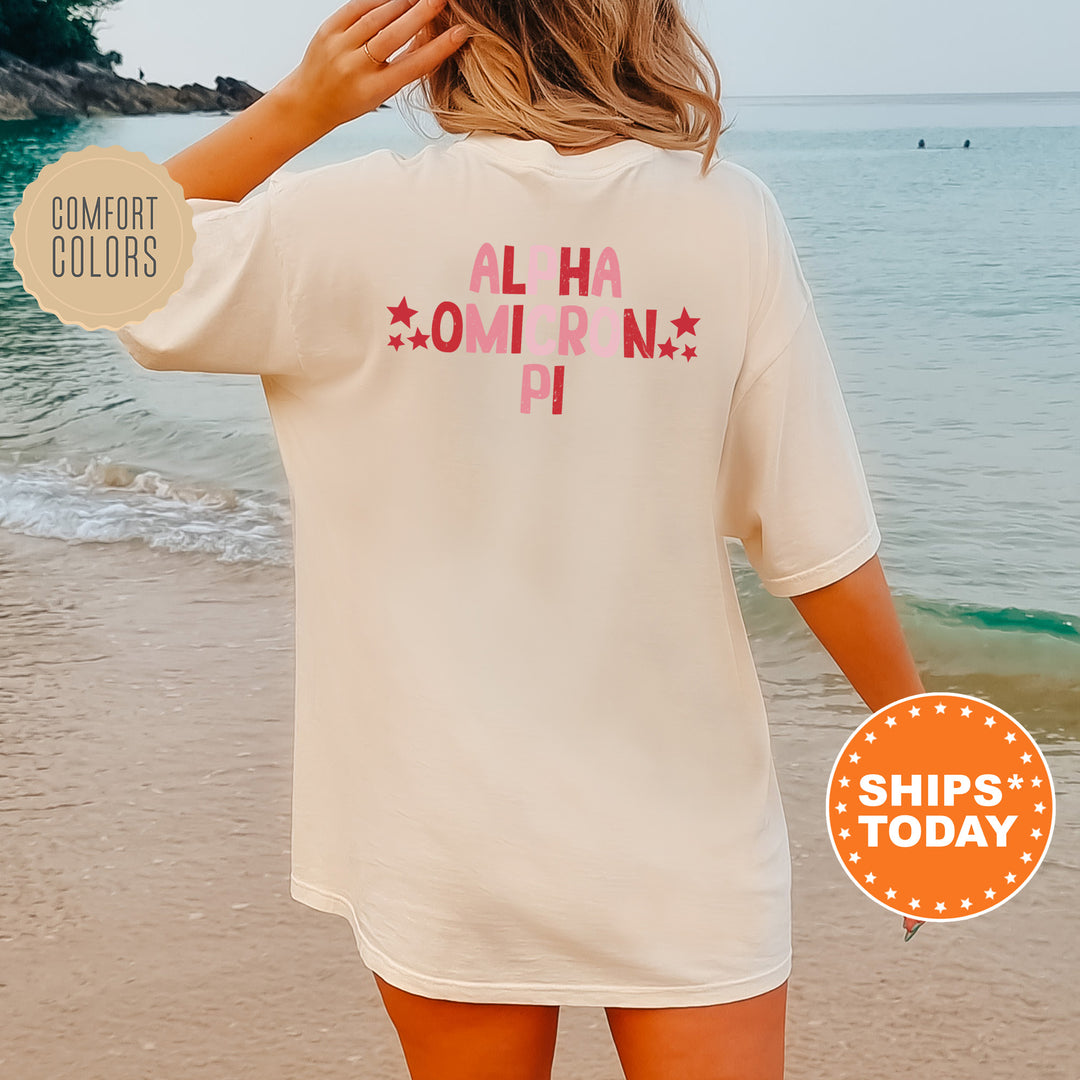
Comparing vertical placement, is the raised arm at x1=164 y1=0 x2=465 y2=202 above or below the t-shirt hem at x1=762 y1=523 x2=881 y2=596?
above

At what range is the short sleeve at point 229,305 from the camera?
27.5 inches

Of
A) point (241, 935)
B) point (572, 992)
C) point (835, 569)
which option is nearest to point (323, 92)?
point (835, 569)

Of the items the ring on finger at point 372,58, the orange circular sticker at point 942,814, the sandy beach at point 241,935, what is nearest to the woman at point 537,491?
the ring on finger at point 372,58

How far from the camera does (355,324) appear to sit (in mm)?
716

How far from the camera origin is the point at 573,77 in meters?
0.74

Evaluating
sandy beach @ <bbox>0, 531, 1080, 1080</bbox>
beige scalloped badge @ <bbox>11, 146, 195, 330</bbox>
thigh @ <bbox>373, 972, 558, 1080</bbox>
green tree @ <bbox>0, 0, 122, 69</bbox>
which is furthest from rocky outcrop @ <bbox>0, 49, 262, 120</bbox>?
thigh @ <bbox>373, 972, 558, 1080</bbox>

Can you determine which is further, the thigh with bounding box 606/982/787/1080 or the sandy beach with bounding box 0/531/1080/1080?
the sandy beach with bounding box 0/531/1080/1080

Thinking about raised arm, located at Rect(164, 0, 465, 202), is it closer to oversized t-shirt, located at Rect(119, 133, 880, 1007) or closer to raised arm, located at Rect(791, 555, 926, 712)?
oversized t-shirt, located at Rect(119, 133, 880, 1007)

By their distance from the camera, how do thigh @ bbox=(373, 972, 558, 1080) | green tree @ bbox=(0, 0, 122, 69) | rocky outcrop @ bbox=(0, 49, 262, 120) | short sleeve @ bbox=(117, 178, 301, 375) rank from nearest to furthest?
short sleeve @ bbox=(117, 178, 301, 375), thigh @ bbox=(373, 972, 558, 1080), green tree @ bbox=(0, 0, 122, 69), rocky outcrop @ bbox=(0, 49, 262, 120)

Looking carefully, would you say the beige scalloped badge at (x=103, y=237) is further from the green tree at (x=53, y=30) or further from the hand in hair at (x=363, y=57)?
the green tree at (x=53, y=30)

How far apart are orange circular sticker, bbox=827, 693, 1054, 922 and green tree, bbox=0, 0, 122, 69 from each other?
29.2 ft

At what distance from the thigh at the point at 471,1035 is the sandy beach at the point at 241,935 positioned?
29.8 inches

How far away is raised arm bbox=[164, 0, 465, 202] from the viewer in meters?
0.73

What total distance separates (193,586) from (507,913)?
2509mm
